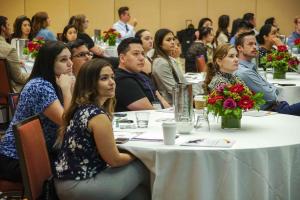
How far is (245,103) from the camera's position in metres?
3.44

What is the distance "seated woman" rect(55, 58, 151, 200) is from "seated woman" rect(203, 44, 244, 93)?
6.20 ft

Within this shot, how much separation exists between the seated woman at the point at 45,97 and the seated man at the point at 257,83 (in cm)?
211

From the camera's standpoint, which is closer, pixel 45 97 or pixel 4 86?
pixel 45 97

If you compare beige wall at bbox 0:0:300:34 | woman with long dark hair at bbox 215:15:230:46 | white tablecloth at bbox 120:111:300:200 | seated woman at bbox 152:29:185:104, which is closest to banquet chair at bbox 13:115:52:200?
white tablecloth at bbox 120:111:300:200

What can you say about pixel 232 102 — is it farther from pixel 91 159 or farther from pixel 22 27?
pixel 22 27

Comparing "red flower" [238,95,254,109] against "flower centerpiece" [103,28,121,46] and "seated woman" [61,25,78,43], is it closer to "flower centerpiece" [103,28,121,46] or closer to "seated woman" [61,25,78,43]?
"flower centerpiece" [103,28,121,46]

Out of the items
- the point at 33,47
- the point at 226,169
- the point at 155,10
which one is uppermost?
the point at 155,10

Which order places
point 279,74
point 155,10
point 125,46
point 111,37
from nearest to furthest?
point 125,46, point 279,74, point 111,37, point 155,10

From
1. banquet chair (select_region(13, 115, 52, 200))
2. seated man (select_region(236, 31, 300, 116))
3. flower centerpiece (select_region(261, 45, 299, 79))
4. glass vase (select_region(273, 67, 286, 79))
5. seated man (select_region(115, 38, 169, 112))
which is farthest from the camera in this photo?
glass vase (select_region(273, 67, 286, 79))

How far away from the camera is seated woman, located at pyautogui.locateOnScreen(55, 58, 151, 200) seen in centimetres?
296

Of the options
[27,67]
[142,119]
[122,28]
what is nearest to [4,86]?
[27,67]

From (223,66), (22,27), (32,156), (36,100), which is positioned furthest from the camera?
(22,27)

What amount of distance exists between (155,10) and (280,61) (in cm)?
824

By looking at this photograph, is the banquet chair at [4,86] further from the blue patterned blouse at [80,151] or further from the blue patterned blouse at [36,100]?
the blue patterned blouse at [80,151]
